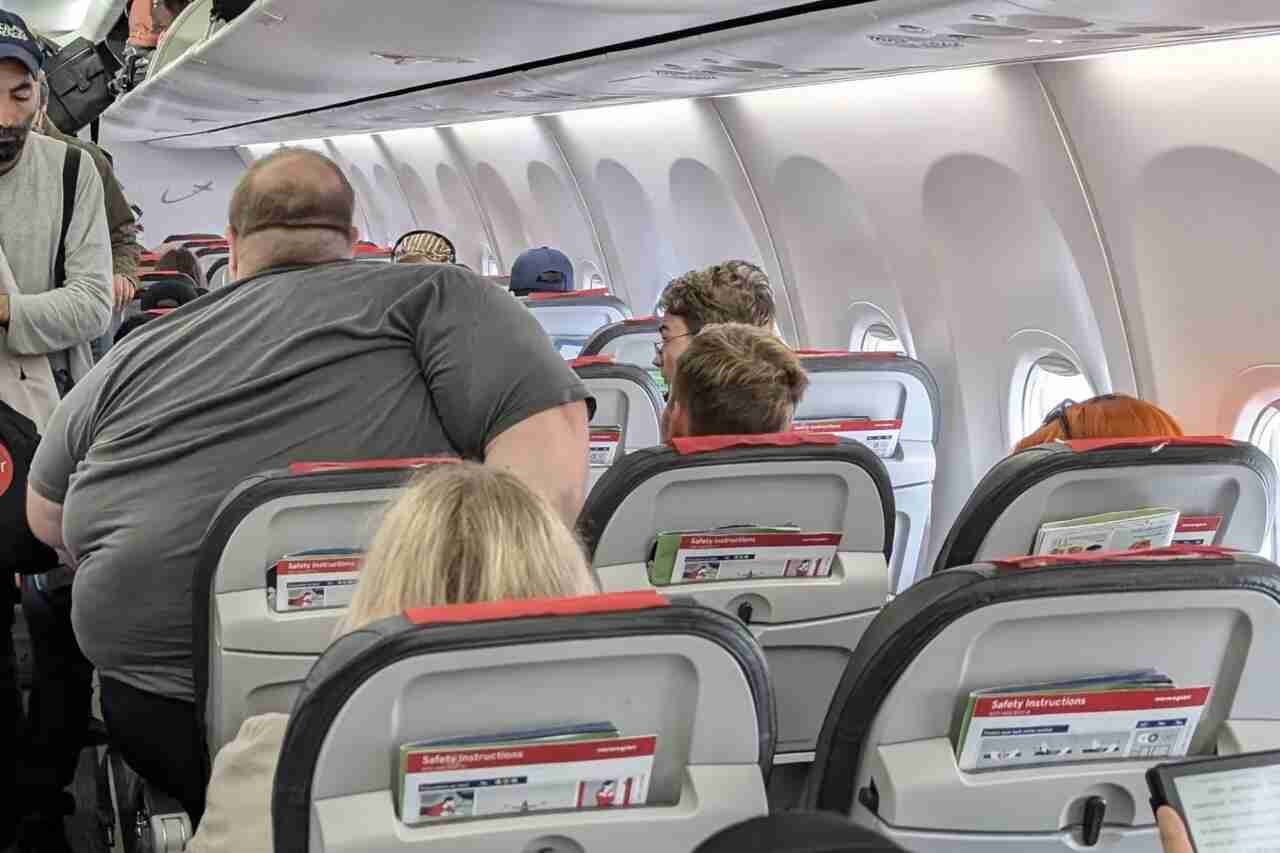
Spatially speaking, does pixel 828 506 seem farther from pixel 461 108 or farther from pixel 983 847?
pixel 461 108

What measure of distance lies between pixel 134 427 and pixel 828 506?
1.37 metres

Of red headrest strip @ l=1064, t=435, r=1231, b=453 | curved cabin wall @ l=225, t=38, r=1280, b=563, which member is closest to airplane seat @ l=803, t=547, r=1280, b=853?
red headrest strip @ l=1064, t=435, r=1231, b=453

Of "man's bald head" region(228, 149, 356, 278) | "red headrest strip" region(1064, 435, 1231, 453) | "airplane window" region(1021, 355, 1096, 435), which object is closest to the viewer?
"red headrest strip" region(1064, 435, 1231, 453)

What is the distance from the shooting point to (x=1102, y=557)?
2.06m

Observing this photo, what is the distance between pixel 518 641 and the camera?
1.74 metres

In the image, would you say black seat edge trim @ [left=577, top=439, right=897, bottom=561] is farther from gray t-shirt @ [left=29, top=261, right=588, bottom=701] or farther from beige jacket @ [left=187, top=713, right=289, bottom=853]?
beige jacket @ [left=187, top=713, right=289, bottom=853]

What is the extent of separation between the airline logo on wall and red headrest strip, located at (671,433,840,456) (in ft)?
69.6

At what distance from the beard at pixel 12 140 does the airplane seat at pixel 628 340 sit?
106 inches

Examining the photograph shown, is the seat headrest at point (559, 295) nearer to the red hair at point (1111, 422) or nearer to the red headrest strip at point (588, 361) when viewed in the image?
the red headrest strip at point (588, 361)

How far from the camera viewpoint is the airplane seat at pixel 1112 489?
118 inches

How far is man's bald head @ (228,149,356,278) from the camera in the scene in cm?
336

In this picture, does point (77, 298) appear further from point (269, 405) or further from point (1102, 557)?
point (1102, 557)

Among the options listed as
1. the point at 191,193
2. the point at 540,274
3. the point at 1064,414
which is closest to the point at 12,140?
the point at 1064,414

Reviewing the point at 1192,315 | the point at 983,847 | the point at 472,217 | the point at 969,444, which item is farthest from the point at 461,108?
the point at 983,847
